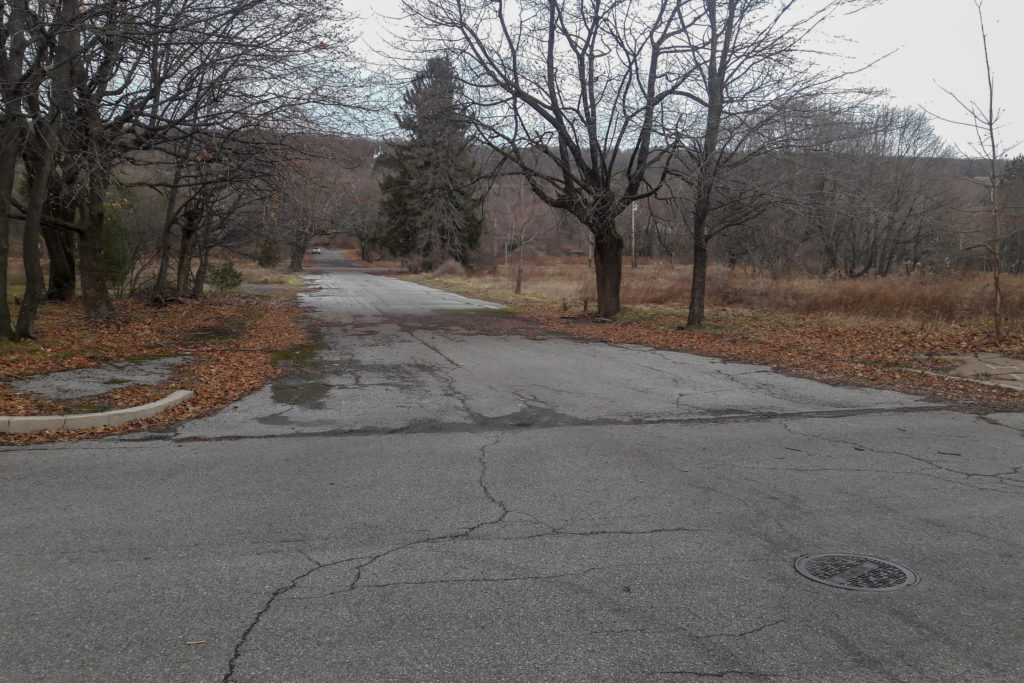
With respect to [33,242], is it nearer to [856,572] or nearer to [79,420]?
[79,420]

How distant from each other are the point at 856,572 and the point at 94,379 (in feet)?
31.8

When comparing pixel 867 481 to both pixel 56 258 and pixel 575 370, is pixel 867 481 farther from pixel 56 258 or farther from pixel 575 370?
pixel 56 258

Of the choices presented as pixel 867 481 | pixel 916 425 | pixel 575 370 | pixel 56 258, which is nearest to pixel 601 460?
pixel 867 481

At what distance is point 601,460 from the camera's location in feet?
21.9

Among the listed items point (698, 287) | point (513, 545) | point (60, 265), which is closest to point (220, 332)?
point (60, 265)

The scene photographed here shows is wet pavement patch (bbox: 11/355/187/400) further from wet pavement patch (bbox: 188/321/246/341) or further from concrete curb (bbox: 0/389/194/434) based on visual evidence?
wet pavement patch (bbox: 188/321/246/341)

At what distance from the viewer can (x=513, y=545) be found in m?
4.60

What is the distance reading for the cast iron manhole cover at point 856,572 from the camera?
402 cm

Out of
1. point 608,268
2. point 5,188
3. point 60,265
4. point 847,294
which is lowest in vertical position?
point 847,294

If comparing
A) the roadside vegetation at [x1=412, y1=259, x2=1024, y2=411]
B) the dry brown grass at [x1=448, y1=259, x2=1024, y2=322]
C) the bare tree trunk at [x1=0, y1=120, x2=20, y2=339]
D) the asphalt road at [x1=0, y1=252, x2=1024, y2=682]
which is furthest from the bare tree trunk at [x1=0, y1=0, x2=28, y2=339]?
the dry brown grass at [x1=448, y1=259, x2=1024, y2=322]

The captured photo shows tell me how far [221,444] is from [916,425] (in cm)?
762

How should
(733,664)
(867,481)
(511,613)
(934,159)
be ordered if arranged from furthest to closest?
1. (934,159)
2. (867,481)
3. (511,613)
4. (733,664)

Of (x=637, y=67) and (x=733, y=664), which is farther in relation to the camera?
(x=637, y=67)

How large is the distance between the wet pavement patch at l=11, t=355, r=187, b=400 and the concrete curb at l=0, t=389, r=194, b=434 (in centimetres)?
116
